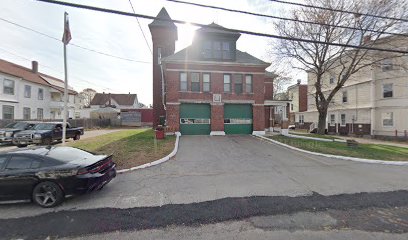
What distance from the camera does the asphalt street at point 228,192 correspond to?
14.4 feet

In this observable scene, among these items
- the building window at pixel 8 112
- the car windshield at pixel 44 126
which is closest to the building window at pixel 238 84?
the car windshield at pixel 44 126

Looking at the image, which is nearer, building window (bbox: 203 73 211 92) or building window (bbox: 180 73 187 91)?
building window (bbox: 180 73 187 91)

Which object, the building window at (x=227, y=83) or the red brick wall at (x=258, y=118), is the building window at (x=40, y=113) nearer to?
the building window at (x=227, y=83)

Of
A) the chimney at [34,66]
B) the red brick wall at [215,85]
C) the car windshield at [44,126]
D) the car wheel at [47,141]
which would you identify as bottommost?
the car wheel at [47,141]

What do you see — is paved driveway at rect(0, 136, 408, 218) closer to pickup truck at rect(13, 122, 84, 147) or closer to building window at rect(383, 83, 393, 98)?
pickup truck at rect(13, 122, 84, 147)

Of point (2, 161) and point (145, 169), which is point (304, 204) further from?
point (2, 161)

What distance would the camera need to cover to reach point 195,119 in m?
18.4

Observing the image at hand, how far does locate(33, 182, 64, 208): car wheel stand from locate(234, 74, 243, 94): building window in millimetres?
15914

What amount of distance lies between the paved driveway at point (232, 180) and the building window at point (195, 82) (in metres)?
8.68

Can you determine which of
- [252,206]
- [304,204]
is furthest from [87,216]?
[304,204]

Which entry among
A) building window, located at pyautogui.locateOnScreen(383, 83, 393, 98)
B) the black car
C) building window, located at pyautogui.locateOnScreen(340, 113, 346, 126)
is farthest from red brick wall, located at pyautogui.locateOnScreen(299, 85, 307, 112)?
the black car

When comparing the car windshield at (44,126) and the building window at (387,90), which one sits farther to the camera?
the building window at (387,90)

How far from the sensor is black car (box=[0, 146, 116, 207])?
4980 mm

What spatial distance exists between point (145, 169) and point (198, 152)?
3.88m
